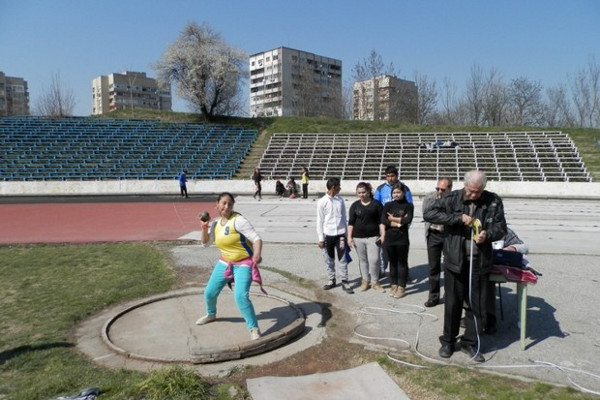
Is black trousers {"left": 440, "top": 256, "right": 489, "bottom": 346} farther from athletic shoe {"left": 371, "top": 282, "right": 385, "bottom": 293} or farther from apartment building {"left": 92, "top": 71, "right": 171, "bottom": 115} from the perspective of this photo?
apartment building {"left": 92, "top": 71, "right": 171, "bottom": 115}

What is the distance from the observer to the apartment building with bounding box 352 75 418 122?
5878 cm

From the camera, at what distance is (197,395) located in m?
4.08

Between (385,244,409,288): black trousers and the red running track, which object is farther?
the red running track

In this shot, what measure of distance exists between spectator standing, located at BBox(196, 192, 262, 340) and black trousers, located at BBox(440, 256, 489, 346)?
2168 millimetres

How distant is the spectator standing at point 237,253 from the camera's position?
5277 millimetres

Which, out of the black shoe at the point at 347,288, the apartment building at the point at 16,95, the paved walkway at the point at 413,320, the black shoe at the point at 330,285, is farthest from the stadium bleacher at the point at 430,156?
the apartment building at the point at 16,95

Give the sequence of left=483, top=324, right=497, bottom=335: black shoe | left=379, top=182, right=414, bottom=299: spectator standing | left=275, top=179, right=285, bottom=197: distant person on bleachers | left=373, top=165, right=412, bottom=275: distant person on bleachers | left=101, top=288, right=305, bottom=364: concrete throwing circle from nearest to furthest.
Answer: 1. left=101, top=288, right=305, bottom=364: concrete throwing circle
2. left=483, top=324, right=497, bottom=335: black shoe
3. left=379, top=182, right=414, bottom=299: spectator standing
4. left=373, top=165, right=412, bottom=275: distant person on bleachers
5. left=275, top=179, right=285, bottom=197: distant person on bleachers

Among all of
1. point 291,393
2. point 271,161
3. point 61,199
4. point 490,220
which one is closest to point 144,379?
point 291,393

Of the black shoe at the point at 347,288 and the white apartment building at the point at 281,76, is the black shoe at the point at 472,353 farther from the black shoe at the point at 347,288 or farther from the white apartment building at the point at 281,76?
the white apartment building at the point at 281,76

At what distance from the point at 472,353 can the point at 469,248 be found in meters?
1.19

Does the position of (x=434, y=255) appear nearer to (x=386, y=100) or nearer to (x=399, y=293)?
(x=399, y=293)

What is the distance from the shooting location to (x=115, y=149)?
3594cm

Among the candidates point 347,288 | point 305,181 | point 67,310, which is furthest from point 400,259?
point 305,181

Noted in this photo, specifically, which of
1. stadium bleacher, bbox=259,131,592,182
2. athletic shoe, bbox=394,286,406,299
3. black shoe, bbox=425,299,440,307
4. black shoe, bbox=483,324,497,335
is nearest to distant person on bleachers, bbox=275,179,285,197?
stadium bleacher, bbox=259,131,592,182
